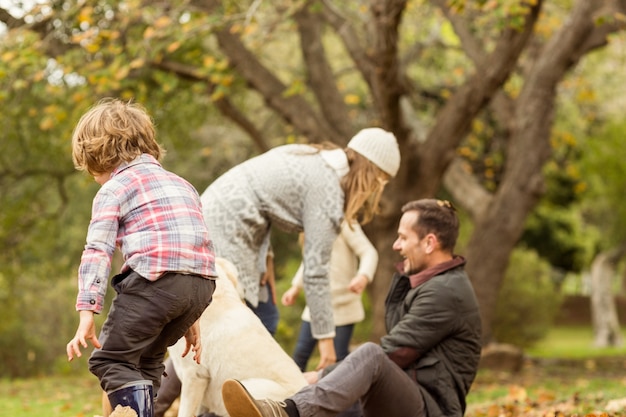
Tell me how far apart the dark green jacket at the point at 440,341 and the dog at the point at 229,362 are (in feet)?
2.02

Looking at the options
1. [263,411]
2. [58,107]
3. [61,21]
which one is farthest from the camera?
[58,107]

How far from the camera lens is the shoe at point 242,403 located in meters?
4.07

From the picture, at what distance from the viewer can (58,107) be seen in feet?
38.4

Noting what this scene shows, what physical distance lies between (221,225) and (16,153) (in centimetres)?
985

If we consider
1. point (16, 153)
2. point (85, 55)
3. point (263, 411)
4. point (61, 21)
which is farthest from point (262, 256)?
point (16, 153)

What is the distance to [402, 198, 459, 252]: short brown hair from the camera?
5.11 metres

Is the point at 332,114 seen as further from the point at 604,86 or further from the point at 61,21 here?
the point at 604,86

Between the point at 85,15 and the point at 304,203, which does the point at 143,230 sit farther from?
the point at 85,15

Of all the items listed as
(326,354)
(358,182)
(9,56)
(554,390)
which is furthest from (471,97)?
(326,354)

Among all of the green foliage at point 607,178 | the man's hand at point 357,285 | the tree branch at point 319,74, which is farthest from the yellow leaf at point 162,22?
the green foliage at point 607,178

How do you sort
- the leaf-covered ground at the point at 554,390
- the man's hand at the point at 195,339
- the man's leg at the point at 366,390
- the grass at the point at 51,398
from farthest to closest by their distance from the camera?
1. the grass at the point at 51,398
2. the leaf-covered ground at the point at 554,390
3. the man's leg at the point at 366,390
4. the man's hand at the point at 195,339

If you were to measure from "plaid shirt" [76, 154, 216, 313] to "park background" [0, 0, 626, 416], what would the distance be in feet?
16.2

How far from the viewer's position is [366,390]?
4516 mm

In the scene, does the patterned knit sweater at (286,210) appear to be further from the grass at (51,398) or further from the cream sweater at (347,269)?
the grass at (51,398)
